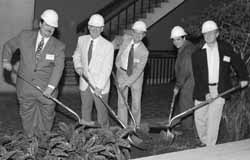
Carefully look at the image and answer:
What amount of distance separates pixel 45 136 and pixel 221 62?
2680mm

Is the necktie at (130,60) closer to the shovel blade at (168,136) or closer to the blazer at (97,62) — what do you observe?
the blazer at (97,62)

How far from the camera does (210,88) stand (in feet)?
18.6

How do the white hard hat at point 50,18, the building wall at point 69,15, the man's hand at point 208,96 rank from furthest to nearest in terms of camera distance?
the building wall at point 69,15, the man's hand at point 208,96, the white hard hat at point 50,18

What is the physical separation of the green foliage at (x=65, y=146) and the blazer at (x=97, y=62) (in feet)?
5.80

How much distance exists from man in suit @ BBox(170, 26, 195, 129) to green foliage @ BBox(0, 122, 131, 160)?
2.38m

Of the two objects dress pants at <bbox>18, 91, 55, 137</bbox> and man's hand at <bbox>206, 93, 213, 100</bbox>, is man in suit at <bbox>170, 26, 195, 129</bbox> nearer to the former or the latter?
man's hand at <bbox>206, 93, 213, 100</bbox>

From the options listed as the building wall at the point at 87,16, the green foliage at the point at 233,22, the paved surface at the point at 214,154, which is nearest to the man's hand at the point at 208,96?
the green foliage at the point at 233,22

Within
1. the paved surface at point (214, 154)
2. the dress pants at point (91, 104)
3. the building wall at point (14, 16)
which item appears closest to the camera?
the paved surface at point (214, 154)

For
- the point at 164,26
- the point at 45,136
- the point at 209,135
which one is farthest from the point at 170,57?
the point at 45,136

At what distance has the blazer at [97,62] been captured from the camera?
578 cm

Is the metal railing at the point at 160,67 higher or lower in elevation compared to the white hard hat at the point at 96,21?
lower

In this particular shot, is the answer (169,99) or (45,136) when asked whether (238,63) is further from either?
(169,99)

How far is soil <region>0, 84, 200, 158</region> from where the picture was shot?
6105mm

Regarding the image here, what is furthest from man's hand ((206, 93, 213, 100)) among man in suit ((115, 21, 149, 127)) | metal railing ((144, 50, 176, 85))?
metal railing ((144, 50, 176, 85))
